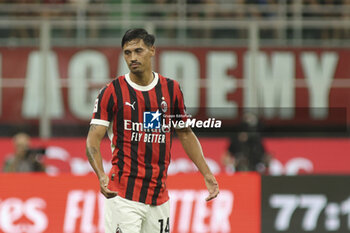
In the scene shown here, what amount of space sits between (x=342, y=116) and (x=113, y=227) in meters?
8.03

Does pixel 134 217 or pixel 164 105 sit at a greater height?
pixel 164 105

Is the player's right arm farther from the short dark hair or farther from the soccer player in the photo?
the short dark hair

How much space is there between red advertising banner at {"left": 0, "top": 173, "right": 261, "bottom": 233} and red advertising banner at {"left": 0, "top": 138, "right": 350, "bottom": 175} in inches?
134

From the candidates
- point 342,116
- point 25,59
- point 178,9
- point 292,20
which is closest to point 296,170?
point 342,116

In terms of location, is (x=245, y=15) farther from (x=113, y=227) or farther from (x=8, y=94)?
(x=113, y=227)

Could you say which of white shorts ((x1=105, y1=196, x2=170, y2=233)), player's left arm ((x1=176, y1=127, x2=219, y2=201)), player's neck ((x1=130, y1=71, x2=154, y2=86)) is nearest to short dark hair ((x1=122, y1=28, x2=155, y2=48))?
player's neck ((x1=130, y1=71, x2=154, y2=86))

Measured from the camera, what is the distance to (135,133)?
197 inches

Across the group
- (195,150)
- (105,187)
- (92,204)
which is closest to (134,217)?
(105,187)

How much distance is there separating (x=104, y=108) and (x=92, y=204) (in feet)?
12.0

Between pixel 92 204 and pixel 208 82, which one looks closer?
pixel 92 204

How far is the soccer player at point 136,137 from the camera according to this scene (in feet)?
16.2

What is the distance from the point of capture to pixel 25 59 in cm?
1211

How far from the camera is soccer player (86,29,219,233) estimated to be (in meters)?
4.94

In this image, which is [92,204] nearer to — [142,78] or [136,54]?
[142,78]
